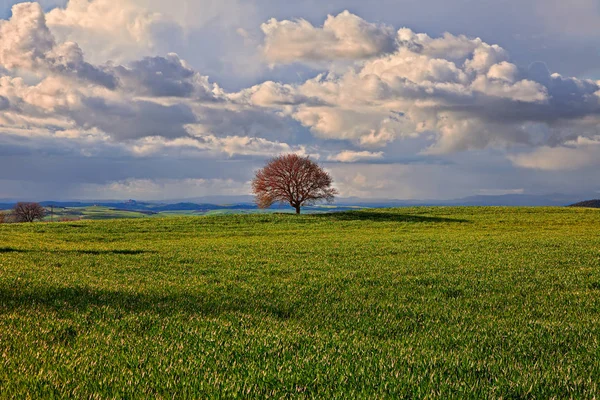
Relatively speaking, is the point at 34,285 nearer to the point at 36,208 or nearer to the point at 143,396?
the point at 143,396

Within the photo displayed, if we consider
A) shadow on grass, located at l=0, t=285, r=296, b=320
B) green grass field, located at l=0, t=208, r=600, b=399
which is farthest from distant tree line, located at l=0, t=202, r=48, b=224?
shadow on grass, located at l=0, t=285, r=296, b=320

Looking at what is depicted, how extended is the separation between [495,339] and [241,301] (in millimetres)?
7040

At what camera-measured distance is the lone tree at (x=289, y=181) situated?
79.1 metres

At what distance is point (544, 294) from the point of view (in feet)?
49.3

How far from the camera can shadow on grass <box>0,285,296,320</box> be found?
10.9 m

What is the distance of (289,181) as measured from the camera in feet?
260

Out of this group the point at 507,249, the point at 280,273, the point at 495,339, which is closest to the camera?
the point at 495,339

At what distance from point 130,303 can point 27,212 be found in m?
158

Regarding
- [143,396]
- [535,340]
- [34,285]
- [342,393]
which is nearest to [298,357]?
[342,393]

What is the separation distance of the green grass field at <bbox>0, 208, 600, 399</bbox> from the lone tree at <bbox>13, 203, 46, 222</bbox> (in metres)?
142

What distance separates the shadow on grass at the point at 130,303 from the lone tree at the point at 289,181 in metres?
65.6

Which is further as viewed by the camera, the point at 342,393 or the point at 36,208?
the point at 36,208

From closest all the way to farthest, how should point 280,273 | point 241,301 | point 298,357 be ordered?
1. point 298,357
2. point 241,301
3. point 280,273

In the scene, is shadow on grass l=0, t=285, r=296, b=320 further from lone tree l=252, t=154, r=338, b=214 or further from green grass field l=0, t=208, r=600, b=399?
lone tree l=252, t=154, r=338, b=214
